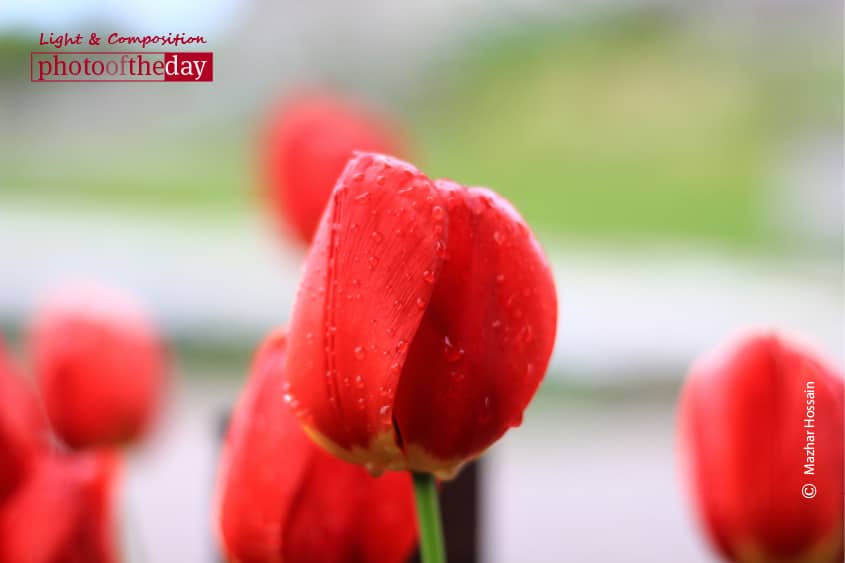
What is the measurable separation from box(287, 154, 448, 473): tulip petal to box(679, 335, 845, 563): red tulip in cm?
8

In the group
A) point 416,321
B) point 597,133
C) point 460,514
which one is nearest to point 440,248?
point 416,321

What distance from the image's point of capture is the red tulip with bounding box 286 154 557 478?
0.49ft

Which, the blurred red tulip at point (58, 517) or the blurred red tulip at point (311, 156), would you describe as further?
the blurred red tulip at point (311, 156)

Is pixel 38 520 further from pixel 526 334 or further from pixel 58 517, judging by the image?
pixel 526 334

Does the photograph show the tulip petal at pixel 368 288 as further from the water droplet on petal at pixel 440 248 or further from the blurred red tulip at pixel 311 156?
the blurred red tulip at pixel 311 156

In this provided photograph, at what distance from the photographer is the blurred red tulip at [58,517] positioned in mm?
204

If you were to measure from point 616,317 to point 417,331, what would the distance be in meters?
1.54

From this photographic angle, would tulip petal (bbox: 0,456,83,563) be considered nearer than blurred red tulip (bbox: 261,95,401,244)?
Yes

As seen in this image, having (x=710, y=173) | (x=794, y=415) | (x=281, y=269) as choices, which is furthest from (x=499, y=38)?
(x=794, y=415)

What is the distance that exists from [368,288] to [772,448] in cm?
9

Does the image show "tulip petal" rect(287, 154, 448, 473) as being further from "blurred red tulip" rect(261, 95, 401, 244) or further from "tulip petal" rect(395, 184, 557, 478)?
"blurred red tulip" rect(261, 95, 401, 244)

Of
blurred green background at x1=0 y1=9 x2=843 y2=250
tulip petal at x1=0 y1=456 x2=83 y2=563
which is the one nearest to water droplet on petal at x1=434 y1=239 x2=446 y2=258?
tulip petal at x1=0 y1=456 x2=83 y2=563

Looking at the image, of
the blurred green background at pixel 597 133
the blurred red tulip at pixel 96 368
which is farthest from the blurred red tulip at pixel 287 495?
the blurred green background at pixel 597 133

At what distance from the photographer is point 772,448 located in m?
0.20
